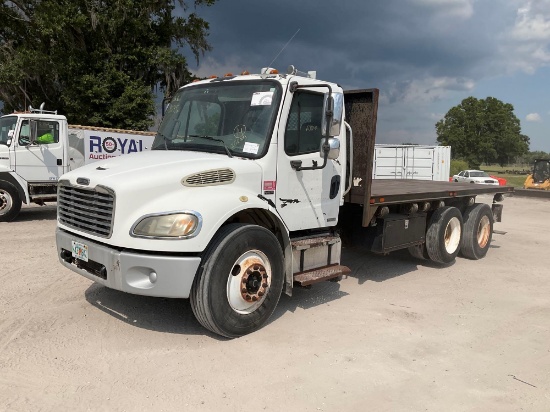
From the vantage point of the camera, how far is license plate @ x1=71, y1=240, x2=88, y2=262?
4352 mm

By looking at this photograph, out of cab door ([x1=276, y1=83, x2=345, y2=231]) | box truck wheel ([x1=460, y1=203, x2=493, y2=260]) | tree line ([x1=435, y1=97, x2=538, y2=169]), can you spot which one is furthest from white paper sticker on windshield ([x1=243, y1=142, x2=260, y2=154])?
tree line ([x1=435, y1=97, x2=538, y2=169])

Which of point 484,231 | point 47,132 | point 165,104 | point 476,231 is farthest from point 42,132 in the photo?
point 484,231

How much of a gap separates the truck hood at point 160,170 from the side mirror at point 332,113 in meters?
0.86

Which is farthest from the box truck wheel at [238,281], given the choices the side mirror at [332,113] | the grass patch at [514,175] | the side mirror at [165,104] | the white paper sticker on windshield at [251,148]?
Result: the grass patch at [514,175]

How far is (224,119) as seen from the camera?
4.95 meters

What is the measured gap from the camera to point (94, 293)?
5699mm

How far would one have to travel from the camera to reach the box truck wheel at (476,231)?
8414 millimetres

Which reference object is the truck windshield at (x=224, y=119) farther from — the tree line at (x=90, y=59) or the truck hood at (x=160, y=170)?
the tree line at (x=90, y=59)

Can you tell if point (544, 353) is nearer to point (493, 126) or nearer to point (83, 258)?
point (83, 258)

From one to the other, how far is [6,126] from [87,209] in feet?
28.0

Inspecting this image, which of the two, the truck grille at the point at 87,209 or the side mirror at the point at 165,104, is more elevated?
the side mirror at the point at 165,104

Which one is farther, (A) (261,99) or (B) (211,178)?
(A) (261,99)

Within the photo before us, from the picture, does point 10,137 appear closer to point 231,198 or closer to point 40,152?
point 40,152

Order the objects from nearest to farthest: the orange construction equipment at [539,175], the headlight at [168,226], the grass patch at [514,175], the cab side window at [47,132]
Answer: the headlight at [168,226] < the cab side window at [47,132] < the orange construction equipment at [539,175] < the grass patch at [514,175]
